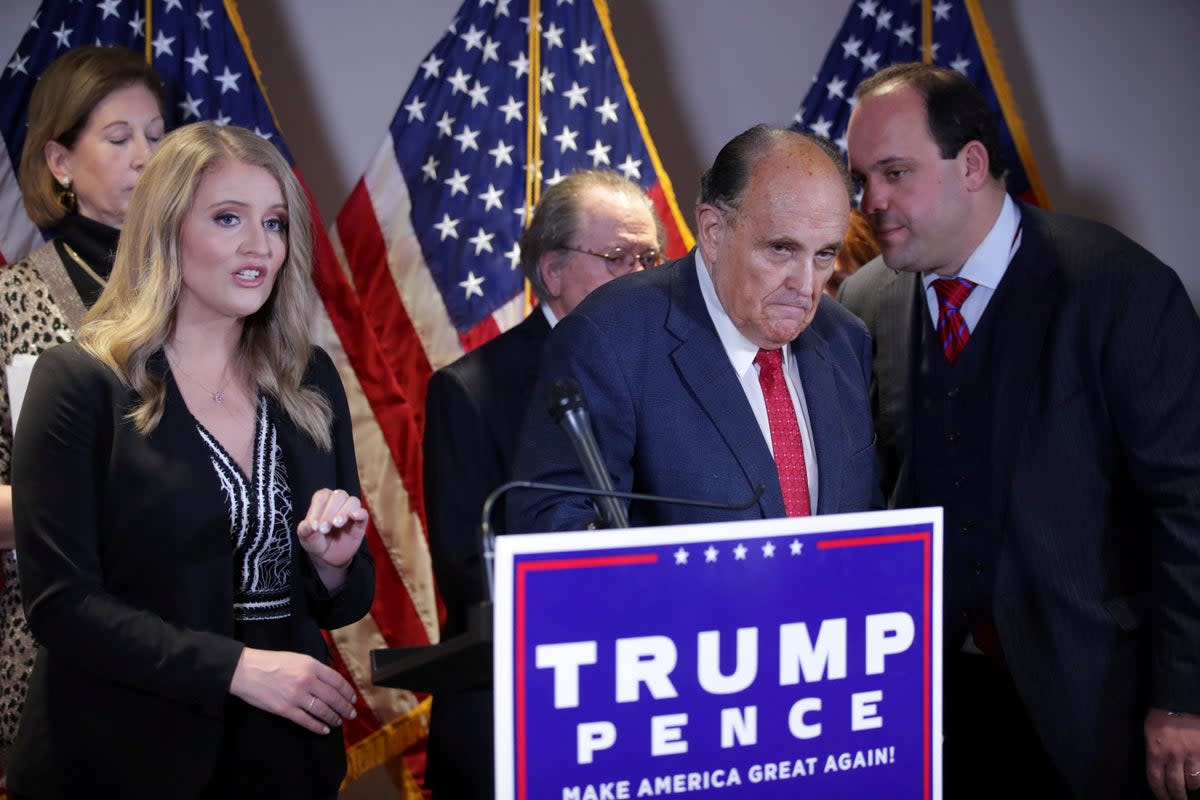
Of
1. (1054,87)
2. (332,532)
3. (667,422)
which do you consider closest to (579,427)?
(667,422)

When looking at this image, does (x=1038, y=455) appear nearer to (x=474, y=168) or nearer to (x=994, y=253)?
(x=994, y=253)

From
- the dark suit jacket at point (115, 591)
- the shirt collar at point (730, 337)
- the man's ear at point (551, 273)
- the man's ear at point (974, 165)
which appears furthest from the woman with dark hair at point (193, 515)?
the man's ear at point (974, 165)

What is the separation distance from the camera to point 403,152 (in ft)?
11.7

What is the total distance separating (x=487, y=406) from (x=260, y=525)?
910 mm

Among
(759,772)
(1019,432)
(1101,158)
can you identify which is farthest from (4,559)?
(1101,158)

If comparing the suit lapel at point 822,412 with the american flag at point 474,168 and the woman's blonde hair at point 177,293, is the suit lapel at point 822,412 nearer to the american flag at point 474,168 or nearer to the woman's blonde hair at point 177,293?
the woman's blonde hair at point 177,293

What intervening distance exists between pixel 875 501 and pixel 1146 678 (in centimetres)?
64

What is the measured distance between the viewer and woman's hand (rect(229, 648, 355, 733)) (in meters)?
1.83

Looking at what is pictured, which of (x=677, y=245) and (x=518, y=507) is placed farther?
(x=677, y=245)

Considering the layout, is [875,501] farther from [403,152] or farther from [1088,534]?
[403,152]

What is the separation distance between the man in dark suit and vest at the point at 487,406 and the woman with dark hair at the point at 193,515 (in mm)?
575

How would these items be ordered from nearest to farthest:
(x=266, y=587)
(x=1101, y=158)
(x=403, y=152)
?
(x=266, y=587), (x=403, y=152), (x=1101, y=158)

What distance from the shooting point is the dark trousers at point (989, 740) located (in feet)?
8.03

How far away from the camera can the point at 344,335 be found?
3.51 meters
